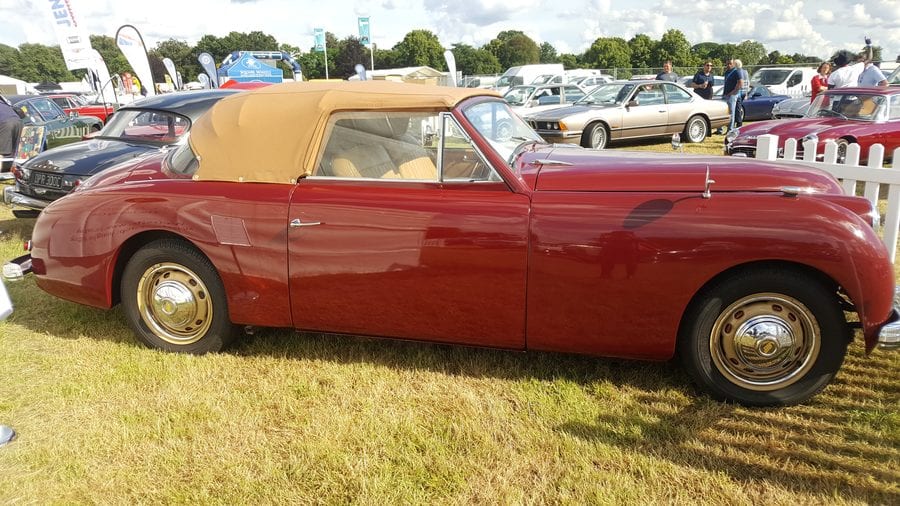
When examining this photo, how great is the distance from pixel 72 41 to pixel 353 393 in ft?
48.4

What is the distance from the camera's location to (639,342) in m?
3.05

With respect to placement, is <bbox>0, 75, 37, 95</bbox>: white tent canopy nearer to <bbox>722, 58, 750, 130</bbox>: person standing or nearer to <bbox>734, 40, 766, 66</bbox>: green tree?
<bbox>722, 58, 750, 130</bbox>: person standing

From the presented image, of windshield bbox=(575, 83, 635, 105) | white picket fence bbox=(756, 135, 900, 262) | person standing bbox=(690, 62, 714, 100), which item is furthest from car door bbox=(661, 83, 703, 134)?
white picket fence bbox=(756, 135, 900, 262)

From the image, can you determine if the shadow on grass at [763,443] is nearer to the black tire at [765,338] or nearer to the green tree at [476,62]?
the black tire at [765,338]

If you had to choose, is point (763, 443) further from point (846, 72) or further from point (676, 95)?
point (676, 95)

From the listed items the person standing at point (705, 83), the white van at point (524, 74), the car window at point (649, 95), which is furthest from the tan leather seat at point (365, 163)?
the white van at point (524, 74)

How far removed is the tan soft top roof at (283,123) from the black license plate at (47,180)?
3.81m

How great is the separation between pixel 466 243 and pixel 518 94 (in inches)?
646

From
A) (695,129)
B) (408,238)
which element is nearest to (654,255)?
(408,238)

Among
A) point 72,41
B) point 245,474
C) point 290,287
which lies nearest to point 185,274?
point 290,287

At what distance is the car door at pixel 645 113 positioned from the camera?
12.4m

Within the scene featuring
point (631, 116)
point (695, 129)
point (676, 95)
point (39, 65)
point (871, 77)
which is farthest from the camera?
point (39, 65)

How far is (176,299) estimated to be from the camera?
3721 mm

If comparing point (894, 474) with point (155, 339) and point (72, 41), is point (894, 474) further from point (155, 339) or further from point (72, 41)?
point (72, 41)
